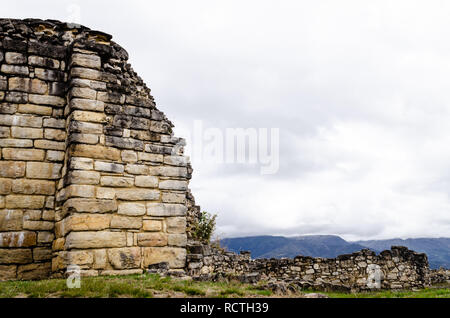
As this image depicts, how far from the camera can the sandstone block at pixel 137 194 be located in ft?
31.3

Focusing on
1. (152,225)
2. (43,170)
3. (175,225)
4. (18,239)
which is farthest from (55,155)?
(175,225)

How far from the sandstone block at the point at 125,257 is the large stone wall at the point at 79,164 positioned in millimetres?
21

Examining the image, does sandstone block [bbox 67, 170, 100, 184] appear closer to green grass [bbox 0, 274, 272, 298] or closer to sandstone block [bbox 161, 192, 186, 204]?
sandstone block [bbox 161, 192, 186, 204]

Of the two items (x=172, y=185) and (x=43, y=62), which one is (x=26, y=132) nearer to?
(x=43, y=62)

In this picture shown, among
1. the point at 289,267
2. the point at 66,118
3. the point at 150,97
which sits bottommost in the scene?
the point at 289,267

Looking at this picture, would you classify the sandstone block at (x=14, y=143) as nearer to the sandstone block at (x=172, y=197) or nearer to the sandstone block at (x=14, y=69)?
the sandstone block at (x=14, y=69)

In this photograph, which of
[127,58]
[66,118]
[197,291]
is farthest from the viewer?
[127,58]

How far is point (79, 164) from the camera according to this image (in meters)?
9.17

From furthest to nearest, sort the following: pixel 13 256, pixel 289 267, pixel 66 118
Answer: pixel 289 267 → pixel 66 118 → pixel 13 256

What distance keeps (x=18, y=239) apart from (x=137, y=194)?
2.63 meters
